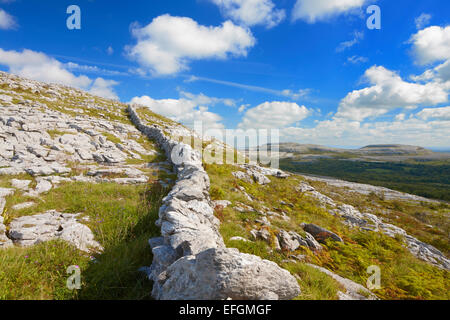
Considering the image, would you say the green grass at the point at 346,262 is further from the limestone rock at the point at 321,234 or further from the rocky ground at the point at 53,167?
the rocky ground at the point at 53,167

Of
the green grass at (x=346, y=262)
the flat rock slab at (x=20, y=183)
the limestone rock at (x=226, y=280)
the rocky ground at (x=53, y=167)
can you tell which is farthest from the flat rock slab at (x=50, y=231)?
the green grass at (x=346, y=262)

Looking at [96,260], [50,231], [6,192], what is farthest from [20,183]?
[96,260]

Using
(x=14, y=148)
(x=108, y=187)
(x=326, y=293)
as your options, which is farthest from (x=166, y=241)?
(x=14, y=148)

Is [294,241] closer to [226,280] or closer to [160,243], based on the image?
[160,243]

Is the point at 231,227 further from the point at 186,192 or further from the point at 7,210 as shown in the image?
the point at 7,210

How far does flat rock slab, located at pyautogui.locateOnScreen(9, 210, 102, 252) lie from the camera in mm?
5406

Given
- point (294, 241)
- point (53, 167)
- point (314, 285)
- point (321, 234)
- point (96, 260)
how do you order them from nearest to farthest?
point (314, 285)
point (96, 260)
point (294, 241)
point (321, 234)
point (53, 167)

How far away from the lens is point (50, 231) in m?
5.98

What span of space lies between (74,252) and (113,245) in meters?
0.96

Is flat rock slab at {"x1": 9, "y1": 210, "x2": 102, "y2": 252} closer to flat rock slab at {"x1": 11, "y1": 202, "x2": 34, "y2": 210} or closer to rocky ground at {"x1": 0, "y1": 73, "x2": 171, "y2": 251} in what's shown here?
rocky ground at {"x1": 0, "y1": 73, "x2": 171, "y2": 251}

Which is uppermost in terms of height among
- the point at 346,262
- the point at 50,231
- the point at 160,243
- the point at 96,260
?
the point at 50,231

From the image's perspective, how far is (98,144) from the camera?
17.7 meters

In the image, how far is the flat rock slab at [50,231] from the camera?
5406 millimetres

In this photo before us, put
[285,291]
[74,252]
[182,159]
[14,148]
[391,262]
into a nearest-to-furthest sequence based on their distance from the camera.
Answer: [285,291] < [74,252] < [391,262] < [14,148] < [182,159]
